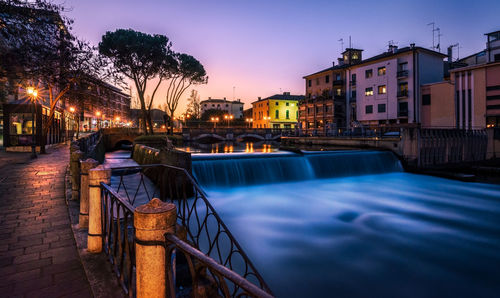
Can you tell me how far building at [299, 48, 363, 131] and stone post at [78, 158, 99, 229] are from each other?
50.1 meters

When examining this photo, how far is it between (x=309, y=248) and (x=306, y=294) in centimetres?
212

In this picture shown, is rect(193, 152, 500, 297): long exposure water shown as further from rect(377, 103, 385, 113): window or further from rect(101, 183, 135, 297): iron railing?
rect(377, 103, 385, 113): window

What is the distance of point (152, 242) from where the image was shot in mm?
1947

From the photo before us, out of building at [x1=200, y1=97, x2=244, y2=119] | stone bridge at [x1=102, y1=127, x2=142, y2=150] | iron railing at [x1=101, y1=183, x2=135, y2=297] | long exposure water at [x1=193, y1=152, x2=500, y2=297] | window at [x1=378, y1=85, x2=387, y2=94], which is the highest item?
building at [x1=200, y1=97, x2=244, y2=119]

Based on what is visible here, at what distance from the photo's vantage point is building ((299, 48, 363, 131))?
182 ft

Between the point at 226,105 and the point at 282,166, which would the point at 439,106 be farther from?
the point at 226,105

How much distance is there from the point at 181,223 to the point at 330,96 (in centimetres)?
5260

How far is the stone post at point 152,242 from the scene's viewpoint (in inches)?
74.9

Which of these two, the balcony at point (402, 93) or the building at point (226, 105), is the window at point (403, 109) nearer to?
the balcony at point (402, 93)

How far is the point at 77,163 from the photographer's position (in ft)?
22.5

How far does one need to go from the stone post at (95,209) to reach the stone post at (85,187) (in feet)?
2.19

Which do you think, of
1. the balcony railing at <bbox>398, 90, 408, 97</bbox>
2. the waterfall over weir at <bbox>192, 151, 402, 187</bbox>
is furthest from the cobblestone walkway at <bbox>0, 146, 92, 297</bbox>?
the balcony railing at <bbox>398, 90, 408, 97</bbox>

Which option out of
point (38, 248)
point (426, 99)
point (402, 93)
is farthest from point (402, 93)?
point (38, 248)

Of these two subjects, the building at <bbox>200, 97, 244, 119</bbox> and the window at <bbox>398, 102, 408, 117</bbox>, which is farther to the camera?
the building at <bbox>200, 97, 244, 119</bbox>
